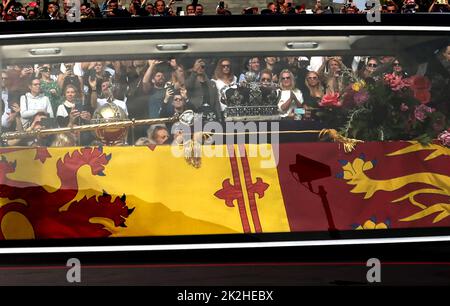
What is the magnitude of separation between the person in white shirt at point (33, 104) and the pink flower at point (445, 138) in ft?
5.33

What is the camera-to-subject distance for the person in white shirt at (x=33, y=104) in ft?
11.6

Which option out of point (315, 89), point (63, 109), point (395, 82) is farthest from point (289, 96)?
point (63, 109)

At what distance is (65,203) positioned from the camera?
349 centimetres

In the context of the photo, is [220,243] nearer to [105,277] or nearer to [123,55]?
[105,277]

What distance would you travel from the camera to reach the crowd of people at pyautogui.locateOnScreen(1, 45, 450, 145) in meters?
3.53

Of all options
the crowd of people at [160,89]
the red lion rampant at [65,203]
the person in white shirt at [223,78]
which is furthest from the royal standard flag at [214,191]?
the person in white shirt at [223,78]

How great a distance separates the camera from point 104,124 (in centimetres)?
354

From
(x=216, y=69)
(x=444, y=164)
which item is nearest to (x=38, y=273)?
(x=216, y=69)

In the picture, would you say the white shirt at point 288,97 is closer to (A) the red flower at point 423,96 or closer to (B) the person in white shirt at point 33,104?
(A) the red flower at point 423,96

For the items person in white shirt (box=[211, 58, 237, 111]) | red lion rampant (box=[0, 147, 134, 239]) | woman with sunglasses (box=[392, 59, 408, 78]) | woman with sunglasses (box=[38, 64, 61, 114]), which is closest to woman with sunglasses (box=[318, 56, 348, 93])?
woman with sunglasses (box=[392, 59, 408, 78])

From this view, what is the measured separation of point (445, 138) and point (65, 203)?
1601 millimetres

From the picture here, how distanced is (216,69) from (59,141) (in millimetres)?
713

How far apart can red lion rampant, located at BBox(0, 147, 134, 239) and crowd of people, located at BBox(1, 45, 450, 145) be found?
89 millimetres

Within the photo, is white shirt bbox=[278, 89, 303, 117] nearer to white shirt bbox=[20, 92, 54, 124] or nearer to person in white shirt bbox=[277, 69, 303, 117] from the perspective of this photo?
person in white shirt bbox=[277, 69, 303, 117]
